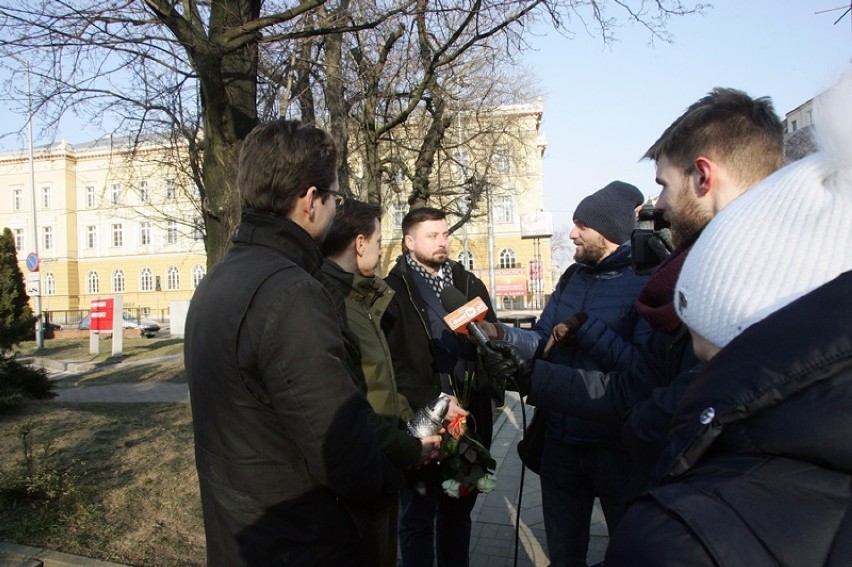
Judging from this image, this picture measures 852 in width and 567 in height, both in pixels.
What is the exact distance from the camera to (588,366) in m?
2.61

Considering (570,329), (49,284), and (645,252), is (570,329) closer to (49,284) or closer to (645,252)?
(645,252)

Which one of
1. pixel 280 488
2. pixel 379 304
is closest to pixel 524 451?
pixel 379 304

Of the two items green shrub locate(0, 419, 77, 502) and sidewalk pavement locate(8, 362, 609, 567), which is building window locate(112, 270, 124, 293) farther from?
green shrub locate(0, 419, 77, 502)

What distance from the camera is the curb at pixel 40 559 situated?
3.35m

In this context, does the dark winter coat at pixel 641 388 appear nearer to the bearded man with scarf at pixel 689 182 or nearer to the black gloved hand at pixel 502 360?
the bearded man with scarf at pixel 689 182

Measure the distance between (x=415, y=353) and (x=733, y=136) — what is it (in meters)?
2.05

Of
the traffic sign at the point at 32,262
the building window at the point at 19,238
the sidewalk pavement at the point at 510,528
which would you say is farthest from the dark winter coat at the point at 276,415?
the building window at the point at 19,238

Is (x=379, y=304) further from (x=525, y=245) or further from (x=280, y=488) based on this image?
(x=525, y=245)

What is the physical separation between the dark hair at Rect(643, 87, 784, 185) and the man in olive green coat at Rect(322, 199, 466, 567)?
122 cm

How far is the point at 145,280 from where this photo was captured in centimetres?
5306

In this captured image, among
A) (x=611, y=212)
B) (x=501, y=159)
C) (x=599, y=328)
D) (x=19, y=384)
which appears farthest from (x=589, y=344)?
(x=501, y=159)

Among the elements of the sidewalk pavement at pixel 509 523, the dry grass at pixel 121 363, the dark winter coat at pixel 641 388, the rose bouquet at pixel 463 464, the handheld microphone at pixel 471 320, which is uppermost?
the handheld microphone at pixel 471 320

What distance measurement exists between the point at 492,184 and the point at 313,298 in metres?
16.2

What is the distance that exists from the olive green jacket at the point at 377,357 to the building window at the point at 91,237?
192 feet
